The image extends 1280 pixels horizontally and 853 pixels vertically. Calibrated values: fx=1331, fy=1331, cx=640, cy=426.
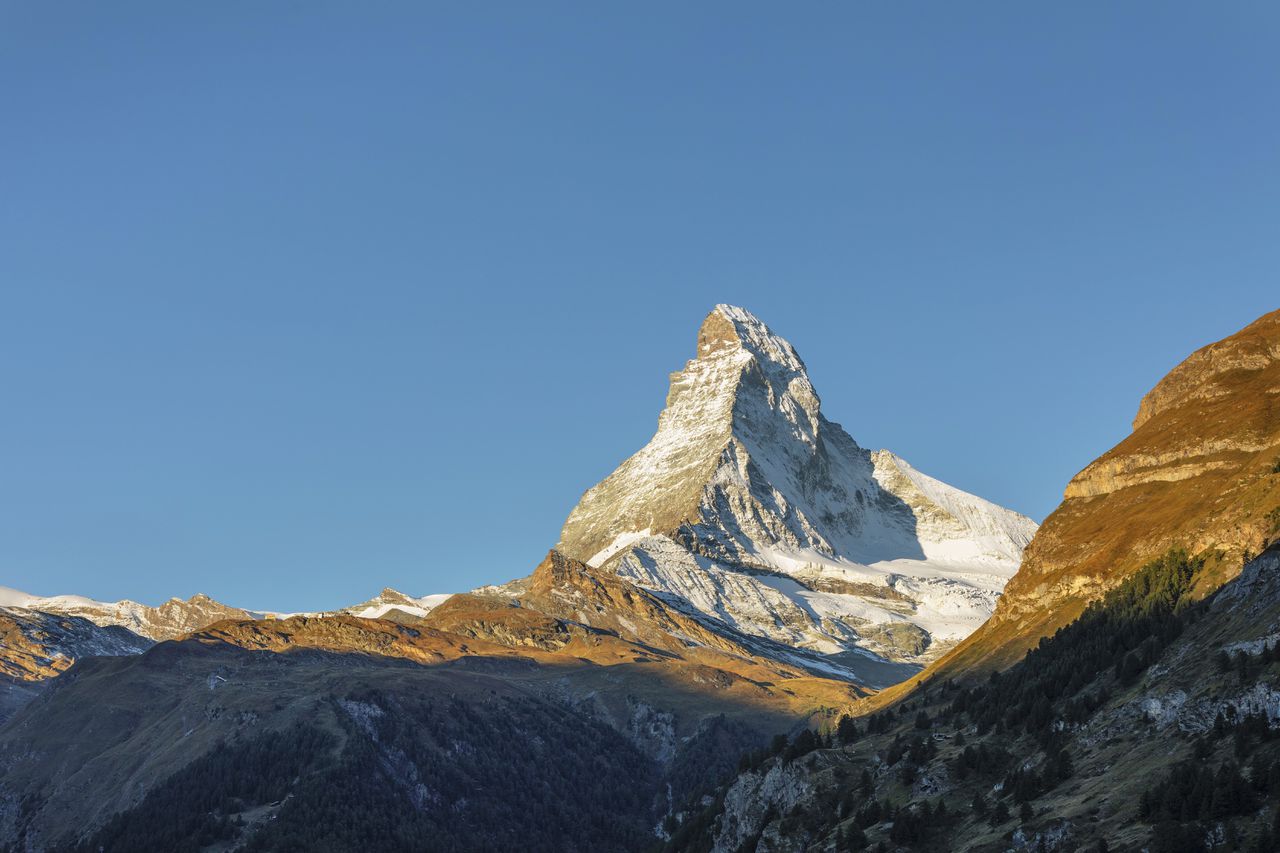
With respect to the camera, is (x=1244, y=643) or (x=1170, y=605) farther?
(x=1170, y=605)

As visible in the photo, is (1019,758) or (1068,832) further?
(1019,758)

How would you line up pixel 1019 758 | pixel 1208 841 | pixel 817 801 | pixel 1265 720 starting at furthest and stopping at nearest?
pixel 817 801 < pixel 1019 758 < pixel 1265 720 < pixel 1208 841

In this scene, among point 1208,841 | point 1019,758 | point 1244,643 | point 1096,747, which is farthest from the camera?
point 1019,758

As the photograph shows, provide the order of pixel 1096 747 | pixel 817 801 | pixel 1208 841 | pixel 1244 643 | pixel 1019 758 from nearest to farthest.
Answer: pixel 1208 841, pixel 1244 643, pixel 1096 747, pixel 1019 758, pixel 817 801

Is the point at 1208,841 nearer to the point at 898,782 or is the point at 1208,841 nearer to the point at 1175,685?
the point at 1175,685

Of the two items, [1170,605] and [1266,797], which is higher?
[1170,605]

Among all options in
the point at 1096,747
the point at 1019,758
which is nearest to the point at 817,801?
the point at 1019,758

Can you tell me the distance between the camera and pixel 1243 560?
629 ft

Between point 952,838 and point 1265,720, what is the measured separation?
137 feet

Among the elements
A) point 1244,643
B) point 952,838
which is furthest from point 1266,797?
point 952,838

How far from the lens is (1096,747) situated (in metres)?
153

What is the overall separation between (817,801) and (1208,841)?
307 feet

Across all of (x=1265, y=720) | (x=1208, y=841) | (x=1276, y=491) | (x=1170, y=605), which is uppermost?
(x=1276, y=491)

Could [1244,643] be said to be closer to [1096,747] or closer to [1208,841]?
[1096,747]
